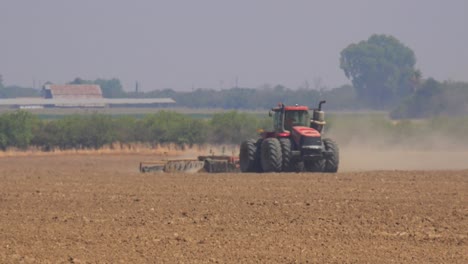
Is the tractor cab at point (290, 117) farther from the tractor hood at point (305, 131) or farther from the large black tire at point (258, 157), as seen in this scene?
the large black tire at point (258, 157)

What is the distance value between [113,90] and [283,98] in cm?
11379

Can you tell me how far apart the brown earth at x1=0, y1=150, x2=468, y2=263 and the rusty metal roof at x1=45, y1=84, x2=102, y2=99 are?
116484 millimetres

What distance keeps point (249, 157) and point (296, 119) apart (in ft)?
5.59

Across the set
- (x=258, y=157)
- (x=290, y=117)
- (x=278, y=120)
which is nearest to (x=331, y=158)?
(x=290, y=117)

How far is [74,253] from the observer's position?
13672 millimetres

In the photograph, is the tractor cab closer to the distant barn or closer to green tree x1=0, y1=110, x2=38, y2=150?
green tree x1=0, y1=110, x2=38, y2=150

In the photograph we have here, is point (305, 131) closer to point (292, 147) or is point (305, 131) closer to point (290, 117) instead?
point (292, 147)

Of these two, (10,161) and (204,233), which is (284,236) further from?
(10,161)

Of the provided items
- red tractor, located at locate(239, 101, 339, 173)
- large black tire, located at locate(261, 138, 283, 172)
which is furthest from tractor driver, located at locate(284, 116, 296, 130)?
large black tire, located at locate(261, 138, 283, 172)

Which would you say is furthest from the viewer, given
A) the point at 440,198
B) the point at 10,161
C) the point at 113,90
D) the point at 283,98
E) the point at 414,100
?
the point at 113,90

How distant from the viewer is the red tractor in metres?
26.8

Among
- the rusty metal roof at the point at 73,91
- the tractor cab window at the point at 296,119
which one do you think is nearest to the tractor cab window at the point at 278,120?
the tractor cab window at the point at 296,119

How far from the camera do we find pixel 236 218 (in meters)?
17.2

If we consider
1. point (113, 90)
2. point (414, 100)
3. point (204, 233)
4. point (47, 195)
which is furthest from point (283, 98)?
point (113, 90)
